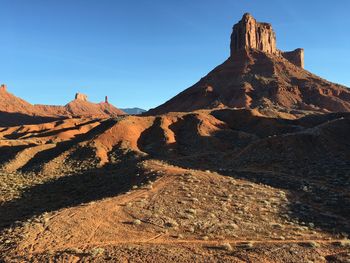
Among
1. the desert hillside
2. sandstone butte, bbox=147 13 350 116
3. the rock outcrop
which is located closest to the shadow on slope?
the desert hillside

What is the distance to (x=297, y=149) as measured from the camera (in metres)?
41.4

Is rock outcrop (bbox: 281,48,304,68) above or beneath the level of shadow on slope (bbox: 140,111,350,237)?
above

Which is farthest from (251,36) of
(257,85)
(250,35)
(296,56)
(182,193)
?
(182,193)

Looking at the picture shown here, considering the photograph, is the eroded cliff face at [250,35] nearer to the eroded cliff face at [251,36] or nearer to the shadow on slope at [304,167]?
the eroded cliff face at [251,36]

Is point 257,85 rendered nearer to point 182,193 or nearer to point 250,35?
point 250,35

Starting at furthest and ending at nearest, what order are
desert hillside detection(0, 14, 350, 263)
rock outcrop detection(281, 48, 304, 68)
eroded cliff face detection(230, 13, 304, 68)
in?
rock outcrop detection(281, 48, 304, 68) < eroded cliff face detection(230, 13, 304, 68) < desert hillside detection(0, 14, 350, 263)

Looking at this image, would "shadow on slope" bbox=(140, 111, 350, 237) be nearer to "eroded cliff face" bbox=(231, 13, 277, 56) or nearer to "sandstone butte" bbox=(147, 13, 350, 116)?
"sandstone butte" bbox=(147, 13, 350, 116)

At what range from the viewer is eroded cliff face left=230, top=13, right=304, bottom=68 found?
481ft

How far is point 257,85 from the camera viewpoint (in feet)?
403

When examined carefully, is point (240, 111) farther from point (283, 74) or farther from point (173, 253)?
point (283, 74)

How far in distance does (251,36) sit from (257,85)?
3427cm

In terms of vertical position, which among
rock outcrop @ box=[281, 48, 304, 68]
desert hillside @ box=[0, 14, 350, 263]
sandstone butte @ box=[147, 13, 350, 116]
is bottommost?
desert hillside @ box=[0, 14, 350, 263]

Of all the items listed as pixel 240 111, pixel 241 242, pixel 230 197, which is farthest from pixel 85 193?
pixel 240 111

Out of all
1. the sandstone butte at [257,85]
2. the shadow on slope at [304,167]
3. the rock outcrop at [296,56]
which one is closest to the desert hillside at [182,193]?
the shadow on slope at [304,167]
